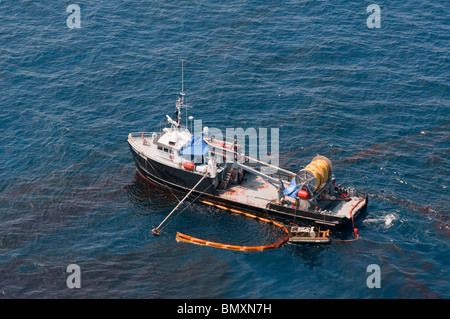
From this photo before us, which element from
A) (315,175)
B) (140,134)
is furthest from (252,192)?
(140,134)

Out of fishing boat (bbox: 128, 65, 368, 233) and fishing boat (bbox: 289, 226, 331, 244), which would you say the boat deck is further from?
fishing boat (bbox: 289, 226, 331, 244)

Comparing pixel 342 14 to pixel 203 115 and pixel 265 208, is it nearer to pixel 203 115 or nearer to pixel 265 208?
pixel 203 115

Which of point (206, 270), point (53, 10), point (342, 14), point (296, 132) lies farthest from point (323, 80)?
point (53, 10)

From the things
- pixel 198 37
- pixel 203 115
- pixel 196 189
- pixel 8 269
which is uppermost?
pixel 198 37

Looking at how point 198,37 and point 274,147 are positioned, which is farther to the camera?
point 198,37

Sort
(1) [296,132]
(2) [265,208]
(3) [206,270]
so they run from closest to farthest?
1. (3) [206,270]
2. (2) [265,208]
3. (1) [296,132]

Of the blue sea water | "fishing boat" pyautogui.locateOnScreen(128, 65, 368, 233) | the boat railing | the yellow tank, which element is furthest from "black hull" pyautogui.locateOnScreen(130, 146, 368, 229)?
the yellow tank
